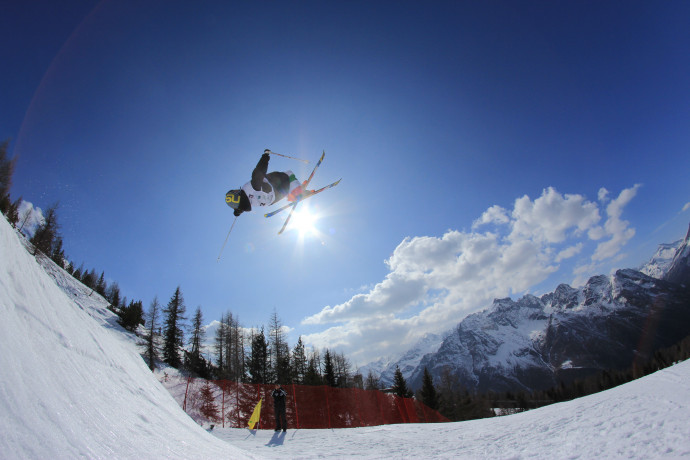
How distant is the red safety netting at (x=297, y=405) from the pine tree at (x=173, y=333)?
23221 millimetres

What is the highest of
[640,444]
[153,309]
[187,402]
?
[153,309]

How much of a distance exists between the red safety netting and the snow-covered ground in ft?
22.8

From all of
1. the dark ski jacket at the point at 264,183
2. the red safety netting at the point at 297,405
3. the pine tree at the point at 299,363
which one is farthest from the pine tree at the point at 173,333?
the dark ski jacket at the point at 264,183

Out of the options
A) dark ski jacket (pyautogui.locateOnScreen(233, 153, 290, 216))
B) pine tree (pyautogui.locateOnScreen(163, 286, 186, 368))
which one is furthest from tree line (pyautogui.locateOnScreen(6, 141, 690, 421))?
dark ski jacket (pyautogui.locateOnScreen(233, 153, 290, 216))

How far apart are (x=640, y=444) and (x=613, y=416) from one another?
1.95 meters

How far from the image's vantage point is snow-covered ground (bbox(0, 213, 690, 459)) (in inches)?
83.0

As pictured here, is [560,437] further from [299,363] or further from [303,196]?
[299,363]

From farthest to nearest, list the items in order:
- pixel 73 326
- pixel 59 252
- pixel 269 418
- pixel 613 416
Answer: pixel 59 252, pixel 269 418, pixel 613 416, pixel 73 326

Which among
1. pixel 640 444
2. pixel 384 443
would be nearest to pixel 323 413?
pixel 384 443

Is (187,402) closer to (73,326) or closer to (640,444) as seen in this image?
(73,326)

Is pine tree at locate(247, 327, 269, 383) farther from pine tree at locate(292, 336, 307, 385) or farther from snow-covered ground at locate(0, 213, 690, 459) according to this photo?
snow-covered ground at locate(0, 213, 690, 459)

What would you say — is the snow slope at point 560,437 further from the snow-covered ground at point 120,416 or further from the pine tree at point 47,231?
the pine tree at point 47,231

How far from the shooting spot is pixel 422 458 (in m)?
6.46

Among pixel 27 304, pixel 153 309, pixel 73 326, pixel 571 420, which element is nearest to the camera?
pixel 27 304
